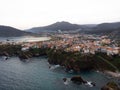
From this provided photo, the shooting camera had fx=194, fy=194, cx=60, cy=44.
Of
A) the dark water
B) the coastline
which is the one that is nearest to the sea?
the dark water

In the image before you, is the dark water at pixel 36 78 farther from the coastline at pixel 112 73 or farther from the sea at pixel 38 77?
the coastline at pixel 112 73

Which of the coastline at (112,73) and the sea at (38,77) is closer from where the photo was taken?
the sea at (38,77)

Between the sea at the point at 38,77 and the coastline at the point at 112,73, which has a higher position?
the sea at the point at 38,77

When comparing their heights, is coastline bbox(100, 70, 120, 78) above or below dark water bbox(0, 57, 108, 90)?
below

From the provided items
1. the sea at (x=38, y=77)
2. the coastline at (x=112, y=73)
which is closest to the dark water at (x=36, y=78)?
the sea at (x=38, y=77)

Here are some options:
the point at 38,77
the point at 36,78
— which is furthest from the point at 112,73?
the point at 36,78

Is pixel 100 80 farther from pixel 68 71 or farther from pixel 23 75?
pixel 23 75

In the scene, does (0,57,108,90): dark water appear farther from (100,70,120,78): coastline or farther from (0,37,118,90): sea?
(100,70,120,78): coastline

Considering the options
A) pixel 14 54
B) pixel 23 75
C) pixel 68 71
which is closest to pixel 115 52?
pixel 68 71

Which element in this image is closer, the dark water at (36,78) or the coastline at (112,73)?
the dark water at (36,78)

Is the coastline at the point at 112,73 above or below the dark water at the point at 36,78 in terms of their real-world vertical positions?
below
